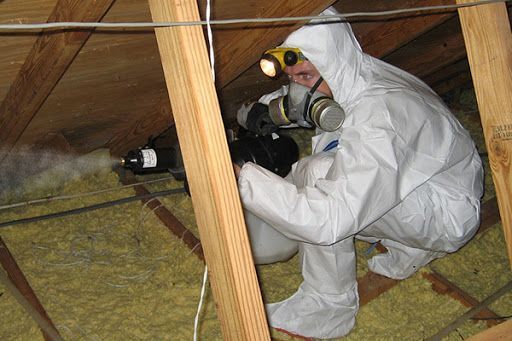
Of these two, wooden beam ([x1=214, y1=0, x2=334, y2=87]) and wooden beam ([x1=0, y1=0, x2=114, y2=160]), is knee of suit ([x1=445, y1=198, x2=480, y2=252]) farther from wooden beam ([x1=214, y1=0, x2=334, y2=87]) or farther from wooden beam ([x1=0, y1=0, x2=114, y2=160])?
wooden beam ([x1=0, y1=0, x2=114, y2=160])

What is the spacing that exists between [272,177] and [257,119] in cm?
44

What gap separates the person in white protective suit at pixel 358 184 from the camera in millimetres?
1740

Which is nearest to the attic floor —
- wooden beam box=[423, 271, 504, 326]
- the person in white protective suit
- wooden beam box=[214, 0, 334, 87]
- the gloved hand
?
wooden beam box=[423, 271, 504, 326]

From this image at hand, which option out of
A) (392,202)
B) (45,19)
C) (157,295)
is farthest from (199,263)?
(45,19)

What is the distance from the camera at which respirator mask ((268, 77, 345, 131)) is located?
1.84 meters

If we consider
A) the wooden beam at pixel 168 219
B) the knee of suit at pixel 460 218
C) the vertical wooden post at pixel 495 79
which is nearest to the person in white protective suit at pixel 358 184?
the knee of suit at pixel 460 218

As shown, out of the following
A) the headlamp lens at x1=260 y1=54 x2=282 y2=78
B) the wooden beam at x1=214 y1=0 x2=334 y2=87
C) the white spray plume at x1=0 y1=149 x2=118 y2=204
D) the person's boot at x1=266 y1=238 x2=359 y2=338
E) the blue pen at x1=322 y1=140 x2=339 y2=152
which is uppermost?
the wooden beam at x1=214 y1=0 x2=334 y2=87

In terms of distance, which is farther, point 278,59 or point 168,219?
point 168,219

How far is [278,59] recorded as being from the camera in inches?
73.1

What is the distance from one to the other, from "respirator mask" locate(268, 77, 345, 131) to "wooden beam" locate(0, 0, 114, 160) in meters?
0.72

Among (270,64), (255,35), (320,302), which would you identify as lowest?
(320,302)

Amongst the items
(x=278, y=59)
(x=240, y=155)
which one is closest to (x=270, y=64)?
(x=278, y=59)

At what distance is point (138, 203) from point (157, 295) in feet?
1.73

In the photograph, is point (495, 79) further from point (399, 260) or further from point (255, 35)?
point (399, 260)
